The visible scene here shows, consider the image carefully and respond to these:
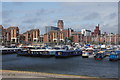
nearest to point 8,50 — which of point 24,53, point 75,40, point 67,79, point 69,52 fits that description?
point 24,53

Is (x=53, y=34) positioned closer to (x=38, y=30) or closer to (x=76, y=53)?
(x=38, y=30)

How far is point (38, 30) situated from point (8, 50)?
9304 cm

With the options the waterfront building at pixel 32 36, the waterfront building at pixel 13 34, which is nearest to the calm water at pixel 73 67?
the waterfront building at pixel 13 34

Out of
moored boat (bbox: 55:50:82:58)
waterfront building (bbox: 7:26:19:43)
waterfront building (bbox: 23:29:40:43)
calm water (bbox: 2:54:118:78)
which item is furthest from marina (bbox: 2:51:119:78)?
waterfront building (bbox: 23:29:40:43)

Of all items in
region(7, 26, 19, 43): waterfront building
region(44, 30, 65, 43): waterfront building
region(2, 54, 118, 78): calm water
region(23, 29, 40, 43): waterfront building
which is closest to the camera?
region(2, 54, 118, 78): calm water

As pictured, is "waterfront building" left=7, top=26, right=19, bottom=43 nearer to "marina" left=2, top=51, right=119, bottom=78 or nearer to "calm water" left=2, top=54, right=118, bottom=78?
"calm water" left=2, top=54, right=118, bottom=78

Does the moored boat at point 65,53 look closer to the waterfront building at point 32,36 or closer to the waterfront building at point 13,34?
the waterfront building at point 13,34

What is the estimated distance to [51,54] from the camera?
67688 millimetres

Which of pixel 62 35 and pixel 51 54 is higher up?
pixel 62 35

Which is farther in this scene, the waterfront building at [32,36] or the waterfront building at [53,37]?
the waterfront building at [53,37]

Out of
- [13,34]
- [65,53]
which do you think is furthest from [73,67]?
[13,34]

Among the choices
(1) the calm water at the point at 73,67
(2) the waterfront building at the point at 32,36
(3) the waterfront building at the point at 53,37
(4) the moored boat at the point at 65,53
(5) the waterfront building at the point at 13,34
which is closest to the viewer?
(1) the calm water at the point at 73,67

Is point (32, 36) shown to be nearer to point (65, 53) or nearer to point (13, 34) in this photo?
point (13, 34)

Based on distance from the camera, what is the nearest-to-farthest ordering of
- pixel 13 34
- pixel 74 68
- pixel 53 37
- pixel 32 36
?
pixel 74 68 < pixel 13 34 < pixel 32 36 < pixel 53 37
